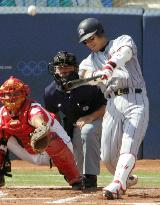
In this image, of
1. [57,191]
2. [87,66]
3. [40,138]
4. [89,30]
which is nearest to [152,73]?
[87,66]

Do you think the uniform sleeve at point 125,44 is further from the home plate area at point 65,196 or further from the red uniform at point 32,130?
the home plate area at point 65,196

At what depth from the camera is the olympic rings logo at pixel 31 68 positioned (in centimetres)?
1265

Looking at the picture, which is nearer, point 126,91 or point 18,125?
A: point 126,91

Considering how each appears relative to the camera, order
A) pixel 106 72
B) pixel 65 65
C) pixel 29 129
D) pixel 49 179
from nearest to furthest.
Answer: pixel 106 72 < pixel 29 129 < pixel 65 65 < pixel 49 179

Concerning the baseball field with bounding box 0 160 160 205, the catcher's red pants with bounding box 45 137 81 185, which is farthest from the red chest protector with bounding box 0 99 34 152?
the baseball field with bounding box 0 160 160 205

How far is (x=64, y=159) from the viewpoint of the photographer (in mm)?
7957

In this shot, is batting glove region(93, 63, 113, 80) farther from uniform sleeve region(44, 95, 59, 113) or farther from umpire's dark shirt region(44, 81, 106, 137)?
uniform sleeve region(44, 95, 59, 113)

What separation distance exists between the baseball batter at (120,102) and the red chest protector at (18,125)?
0.74 meters

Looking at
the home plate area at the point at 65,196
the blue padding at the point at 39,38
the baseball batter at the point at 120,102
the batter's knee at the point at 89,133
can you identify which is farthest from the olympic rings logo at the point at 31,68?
the baseball batter at the point at 120,102

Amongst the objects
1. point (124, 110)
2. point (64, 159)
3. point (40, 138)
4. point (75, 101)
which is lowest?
point (64, 159)

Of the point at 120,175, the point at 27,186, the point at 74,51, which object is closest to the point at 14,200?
the point at 120,175

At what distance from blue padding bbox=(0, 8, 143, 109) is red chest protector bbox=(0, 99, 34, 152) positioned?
468 cm

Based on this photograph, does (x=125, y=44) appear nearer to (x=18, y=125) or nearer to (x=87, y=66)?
(x=87, y=66)

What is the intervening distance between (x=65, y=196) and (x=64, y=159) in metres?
0.71
